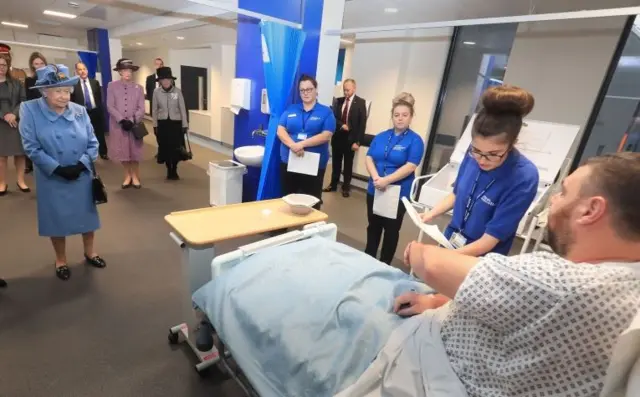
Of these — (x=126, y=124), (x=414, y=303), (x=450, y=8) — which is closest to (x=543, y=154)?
(x=450, y=8)

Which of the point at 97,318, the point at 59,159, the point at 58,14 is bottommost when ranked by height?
the point at 97,318

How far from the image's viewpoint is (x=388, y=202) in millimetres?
2244

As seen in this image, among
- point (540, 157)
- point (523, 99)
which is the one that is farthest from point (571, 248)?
point (540, 157)

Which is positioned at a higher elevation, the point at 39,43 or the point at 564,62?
the point at 564,62

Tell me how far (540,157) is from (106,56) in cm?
861

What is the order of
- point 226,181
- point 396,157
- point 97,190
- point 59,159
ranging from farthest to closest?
point 226,181 → point 396,157 → point 97,190 → point 59,159

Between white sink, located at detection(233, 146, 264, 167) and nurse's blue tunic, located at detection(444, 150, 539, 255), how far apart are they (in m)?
2.18

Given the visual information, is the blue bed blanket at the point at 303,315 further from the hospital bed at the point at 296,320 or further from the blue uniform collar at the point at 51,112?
the blue uniform collar at the point at 51,112

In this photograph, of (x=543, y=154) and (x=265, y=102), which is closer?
(x=543, y=154)

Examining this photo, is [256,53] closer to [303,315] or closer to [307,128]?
[307,128]

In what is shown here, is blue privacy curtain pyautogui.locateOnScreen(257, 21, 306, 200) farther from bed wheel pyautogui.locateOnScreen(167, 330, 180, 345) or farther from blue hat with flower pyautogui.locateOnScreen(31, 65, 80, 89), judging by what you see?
bed wheel pyautogui.locateOnScreen(167, 330, 180, 345)

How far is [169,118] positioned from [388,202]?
318cm

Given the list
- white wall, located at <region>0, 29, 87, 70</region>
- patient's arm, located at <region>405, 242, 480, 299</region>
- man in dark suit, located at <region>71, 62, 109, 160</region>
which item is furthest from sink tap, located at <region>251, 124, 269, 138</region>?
white wall, located at <region>0, 29, 87, 70</region>

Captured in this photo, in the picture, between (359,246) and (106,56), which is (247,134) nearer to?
(359,246)
